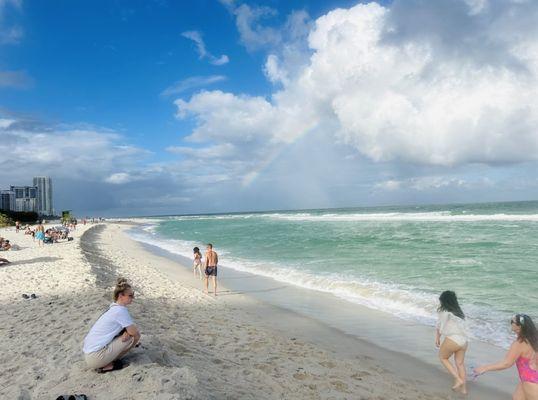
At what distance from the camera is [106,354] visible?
487 centimetres

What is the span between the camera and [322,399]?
5.29 m

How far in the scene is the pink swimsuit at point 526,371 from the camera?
4.49m

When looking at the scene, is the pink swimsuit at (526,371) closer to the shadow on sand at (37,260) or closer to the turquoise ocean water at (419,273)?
the turquoise ocean water at (419,273)

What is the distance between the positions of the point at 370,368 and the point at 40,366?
16.9ft

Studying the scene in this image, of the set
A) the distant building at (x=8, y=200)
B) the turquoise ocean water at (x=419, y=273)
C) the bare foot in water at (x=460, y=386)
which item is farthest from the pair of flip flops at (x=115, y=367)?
the distant building at (x=8, y=200)

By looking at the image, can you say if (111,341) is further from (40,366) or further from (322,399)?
(322,399)

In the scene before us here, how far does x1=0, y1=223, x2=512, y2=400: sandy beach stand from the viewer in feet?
15.8

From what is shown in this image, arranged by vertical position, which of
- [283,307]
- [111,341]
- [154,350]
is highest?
[111,341]

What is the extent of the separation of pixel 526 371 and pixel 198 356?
457 centimetres

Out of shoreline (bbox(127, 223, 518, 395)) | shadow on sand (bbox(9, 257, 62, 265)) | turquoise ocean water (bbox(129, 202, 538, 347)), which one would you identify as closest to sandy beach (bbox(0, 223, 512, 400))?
shoreline (bbox(127, 223, 518, 395))

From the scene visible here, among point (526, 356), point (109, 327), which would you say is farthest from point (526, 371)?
point (109, 327)

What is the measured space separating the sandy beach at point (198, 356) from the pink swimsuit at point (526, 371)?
1517 mm

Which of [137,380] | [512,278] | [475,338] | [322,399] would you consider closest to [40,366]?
[137,380]

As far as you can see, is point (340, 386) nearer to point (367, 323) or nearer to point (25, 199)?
point (367, 323)
